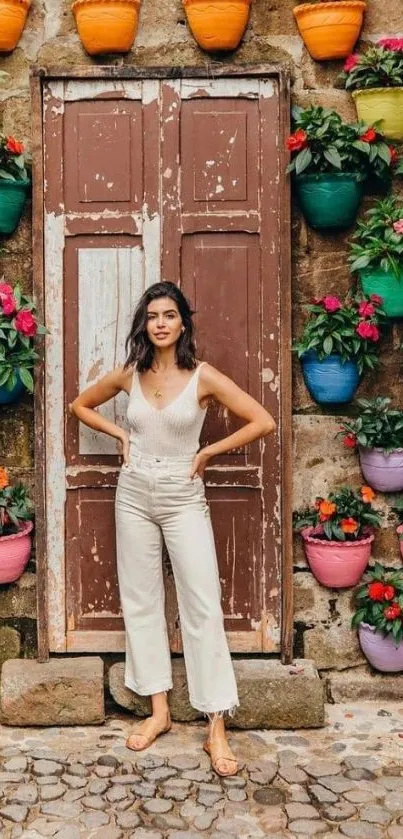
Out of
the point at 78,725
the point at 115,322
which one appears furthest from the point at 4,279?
the point at 78,725

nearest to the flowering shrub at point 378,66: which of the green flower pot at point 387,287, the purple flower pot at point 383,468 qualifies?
the green flower pot at point 387,287

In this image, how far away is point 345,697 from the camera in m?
4.80

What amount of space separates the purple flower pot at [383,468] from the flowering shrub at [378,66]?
1.66 metres

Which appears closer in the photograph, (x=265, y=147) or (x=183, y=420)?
(x=183, y=420)

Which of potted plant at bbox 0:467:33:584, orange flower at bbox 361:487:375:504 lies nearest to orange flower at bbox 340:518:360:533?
orange flower at bbox 361:487:375:504

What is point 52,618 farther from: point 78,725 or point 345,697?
point 345,697

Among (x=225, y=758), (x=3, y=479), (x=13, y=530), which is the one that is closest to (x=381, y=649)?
(x=225, y=758)

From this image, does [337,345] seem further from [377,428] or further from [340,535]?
[340,535]

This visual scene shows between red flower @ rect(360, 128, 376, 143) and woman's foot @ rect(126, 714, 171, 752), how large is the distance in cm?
272

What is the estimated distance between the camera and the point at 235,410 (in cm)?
420

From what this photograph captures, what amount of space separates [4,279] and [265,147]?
4.53ft

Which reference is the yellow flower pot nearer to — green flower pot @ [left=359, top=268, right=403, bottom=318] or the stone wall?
the stone wall

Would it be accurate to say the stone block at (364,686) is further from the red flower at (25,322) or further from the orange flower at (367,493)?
the red flower at (25,322)

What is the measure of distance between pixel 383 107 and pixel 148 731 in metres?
2.96
